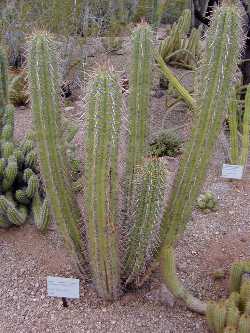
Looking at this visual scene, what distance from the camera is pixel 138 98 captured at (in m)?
2.51

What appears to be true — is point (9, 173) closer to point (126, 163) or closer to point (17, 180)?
point (17, 180)

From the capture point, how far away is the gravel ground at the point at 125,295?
2525 mm

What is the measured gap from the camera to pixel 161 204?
7.70 feet

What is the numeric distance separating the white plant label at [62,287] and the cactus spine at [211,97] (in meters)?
0.70

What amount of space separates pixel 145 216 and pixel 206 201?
1.26 m

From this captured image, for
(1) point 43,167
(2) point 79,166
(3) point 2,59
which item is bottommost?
(2) point 79,166

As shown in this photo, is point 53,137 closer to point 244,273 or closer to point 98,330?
point 98,330

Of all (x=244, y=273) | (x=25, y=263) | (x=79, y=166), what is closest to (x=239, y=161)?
(x=79, y=166)

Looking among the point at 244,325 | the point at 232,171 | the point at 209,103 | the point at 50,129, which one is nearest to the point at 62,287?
the point at 50,129

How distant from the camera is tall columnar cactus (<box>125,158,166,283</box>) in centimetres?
227

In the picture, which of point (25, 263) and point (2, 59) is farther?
point (2, 59)

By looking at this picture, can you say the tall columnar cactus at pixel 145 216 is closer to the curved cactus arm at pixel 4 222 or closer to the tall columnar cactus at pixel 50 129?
the tall columnar cactus at pixel 50 129

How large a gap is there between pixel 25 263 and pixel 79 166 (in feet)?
2.80

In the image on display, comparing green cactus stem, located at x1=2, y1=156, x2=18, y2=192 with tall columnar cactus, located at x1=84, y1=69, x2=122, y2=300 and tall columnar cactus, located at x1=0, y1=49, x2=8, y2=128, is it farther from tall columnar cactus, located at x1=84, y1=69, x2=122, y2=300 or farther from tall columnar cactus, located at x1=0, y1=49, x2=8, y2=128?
tall columnar cactus, located at x1=84, y1=69, x2=122, y2=300
